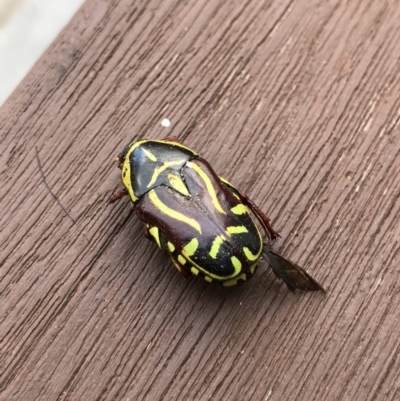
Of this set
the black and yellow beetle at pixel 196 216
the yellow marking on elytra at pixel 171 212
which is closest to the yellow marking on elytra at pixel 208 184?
the black and yellow beetle at pixel 196 216

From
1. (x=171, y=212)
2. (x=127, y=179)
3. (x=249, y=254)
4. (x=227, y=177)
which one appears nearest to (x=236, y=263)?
(x=249, y=254)

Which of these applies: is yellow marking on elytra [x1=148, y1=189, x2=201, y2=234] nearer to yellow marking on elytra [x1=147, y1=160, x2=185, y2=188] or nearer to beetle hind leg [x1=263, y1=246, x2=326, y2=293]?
yellow marking on elytra [x1=147, y1=160, x2=185, y2=188]

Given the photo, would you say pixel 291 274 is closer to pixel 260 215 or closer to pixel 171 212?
pixel 260 215

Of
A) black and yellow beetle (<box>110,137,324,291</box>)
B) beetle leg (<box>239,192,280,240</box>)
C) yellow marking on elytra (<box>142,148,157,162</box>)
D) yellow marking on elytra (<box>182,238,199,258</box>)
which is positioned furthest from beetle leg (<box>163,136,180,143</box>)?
yellow marking on elytra (<box>182,238,199,258</box>)

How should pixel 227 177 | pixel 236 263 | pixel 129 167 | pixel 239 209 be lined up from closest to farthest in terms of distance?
1. pixel 236 263
2. pixel 239 209
3. pixel 129 167
4. pixel 227 177

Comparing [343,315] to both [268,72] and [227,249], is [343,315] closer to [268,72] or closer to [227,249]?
[227,249]

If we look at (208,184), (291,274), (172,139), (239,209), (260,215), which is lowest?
(291,274)
